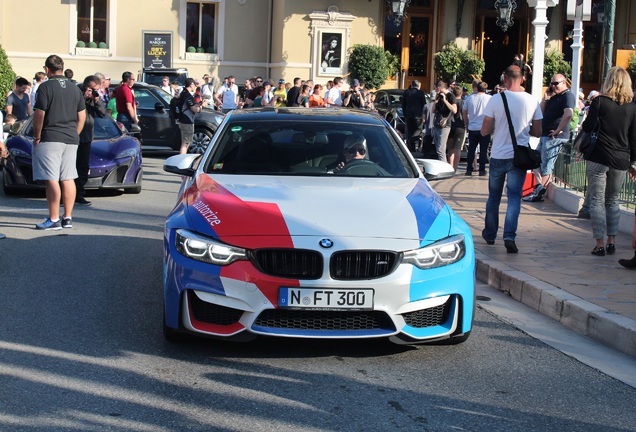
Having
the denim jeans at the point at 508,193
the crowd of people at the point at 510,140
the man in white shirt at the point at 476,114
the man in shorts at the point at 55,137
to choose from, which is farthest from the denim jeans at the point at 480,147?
the man in shorts at the point at 55,137

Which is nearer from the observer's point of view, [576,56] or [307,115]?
[307,115]

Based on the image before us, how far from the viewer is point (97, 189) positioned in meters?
14.6

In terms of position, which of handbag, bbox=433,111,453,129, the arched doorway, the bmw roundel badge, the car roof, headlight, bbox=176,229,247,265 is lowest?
headlight, bbox=176,229,247,265

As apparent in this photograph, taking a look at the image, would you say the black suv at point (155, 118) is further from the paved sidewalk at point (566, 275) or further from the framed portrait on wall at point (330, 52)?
the framed portrait on wall at point (330, 52)

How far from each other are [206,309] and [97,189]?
9089mm

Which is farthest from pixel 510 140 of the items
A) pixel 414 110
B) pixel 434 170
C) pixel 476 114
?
pixel 414 110

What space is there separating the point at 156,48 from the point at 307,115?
979 inches

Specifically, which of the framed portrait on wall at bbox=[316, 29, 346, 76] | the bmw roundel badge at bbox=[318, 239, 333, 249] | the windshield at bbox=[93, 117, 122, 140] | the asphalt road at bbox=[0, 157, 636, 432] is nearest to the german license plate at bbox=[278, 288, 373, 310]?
the bmw roundel badge at bbox=[318, 239, 333, 249]

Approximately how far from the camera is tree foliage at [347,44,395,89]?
3578cm

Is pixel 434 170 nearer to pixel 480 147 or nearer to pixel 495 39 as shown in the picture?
pixel 480 147

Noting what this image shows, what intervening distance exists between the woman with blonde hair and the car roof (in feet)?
8.41

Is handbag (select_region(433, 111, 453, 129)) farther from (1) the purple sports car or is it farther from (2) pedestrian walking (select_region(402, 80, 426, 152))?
(1) the purple sports car

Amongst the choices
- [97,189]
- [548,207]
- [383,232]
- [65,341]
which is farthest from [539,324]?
[97,189]

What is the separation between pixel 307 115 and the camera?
795 cm
